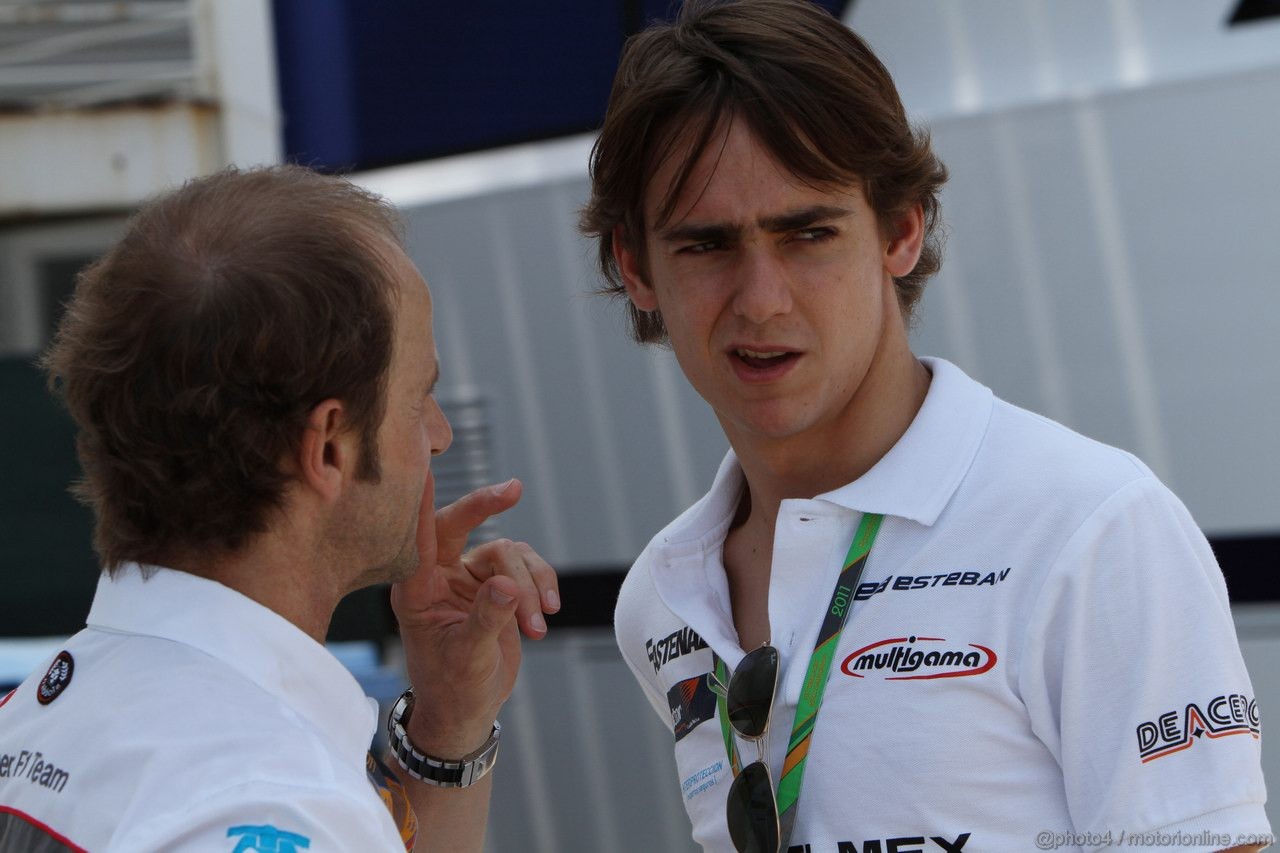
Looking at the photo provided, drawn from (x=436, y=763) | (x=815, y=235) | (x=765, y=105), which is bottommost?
(x=436, y=763)

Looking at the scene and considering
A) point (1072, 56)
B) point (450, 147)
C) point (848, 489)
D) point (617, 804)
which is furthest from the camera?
point (450, 147)

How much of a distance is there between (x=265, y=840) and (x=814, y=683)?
A: 0.73 meters

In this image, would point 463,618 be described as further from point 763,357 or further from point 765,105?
point 765,105

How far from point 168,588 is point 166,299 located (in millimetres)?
287

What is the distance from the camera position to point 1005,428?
178 centimetres

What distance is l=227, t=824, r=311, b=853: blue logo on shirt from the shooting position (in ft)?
3.71

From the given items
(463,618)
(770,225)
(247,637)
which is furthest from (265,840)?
(770,225)

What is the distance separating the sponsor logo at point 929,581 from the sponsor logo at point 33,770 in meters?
0.91

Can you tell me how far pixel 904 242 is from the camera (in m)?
1.97

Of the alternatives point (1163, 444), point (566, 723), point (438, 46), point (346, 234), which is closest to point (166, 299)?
point (346, 234)

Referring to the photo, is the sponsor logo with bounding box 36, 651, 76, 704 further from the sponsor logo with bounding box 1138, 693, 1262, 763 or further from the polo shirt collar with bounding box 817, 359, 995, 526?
the sponsor logo with bounding box 1138, 693, 1262, 763

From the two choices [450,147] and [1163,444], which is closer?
[1163,444]

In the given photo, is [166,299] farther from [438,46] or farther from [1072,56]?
[438,46]

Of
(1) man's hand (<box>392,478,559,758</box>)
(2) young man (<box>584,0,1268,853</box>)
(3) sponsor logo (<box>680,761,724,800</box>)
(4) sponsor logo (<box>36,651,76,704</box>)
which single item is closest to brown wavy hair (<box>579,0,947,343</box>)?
(2) young man (<box>584,0,1268,853</box>)
